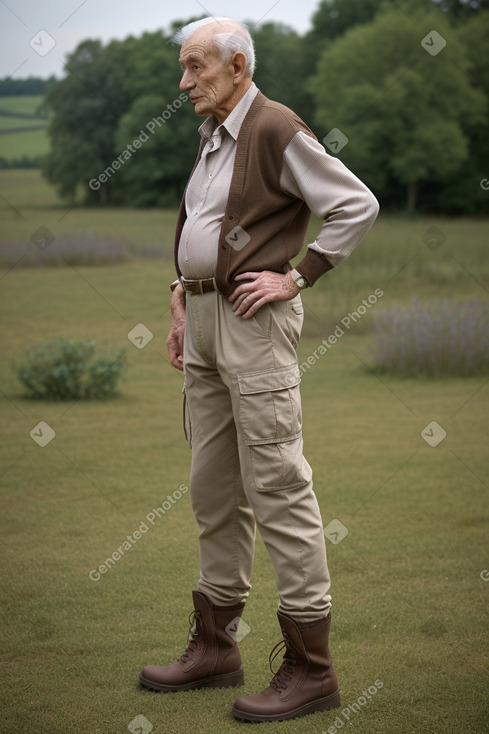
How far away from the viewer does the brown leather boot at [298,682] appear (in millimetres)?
2703

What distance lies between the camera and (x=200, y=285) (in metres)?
2.75

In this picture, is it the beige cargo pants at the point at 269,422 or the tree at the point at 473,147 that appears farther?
the tree at the point at 473,147

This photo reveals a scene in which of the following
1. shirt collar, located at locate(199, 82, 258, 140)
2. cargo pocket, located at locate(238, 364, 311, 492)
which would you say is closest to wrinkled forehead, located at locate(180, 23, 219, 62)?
shirt collar, located at locate(199, 82, 258, 140)

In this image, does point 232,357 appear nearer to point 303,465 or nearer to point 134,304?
point 303,465

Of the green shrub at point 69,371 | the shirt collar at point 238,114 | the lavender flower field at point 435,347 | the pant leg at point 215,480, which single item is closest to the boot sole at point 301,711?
the pant leg at point 215,480

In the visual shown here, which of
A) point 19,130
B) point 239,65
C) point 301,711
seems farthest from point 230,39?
point 19,130

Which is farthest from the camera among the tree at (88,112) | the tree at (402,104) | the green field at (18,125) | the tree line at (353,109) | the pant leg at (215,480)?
the tree at (402,104)

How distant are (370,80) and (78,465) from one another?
118ft

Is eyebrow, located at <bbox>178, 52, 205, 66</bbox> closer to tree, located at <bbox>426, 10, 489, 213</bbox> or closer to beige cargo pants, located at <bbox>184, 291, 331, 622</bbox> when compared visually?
beige cargo pants, located at <bbox>184, 291, 331, 622</bbox>

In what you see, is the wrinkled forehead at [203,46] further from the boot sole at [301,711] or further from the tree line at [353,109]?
the tree line at [353,109]

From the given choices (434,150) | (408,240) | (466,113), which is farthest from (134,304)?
(466,113)

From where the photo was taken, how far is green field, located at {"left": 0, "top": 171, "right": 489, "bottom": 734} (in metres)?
2.87

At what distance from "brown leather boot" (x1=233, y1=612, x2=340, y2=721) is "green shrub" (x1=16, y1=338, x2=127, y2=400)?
5.08 metres

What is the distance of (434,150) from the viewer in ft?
114
